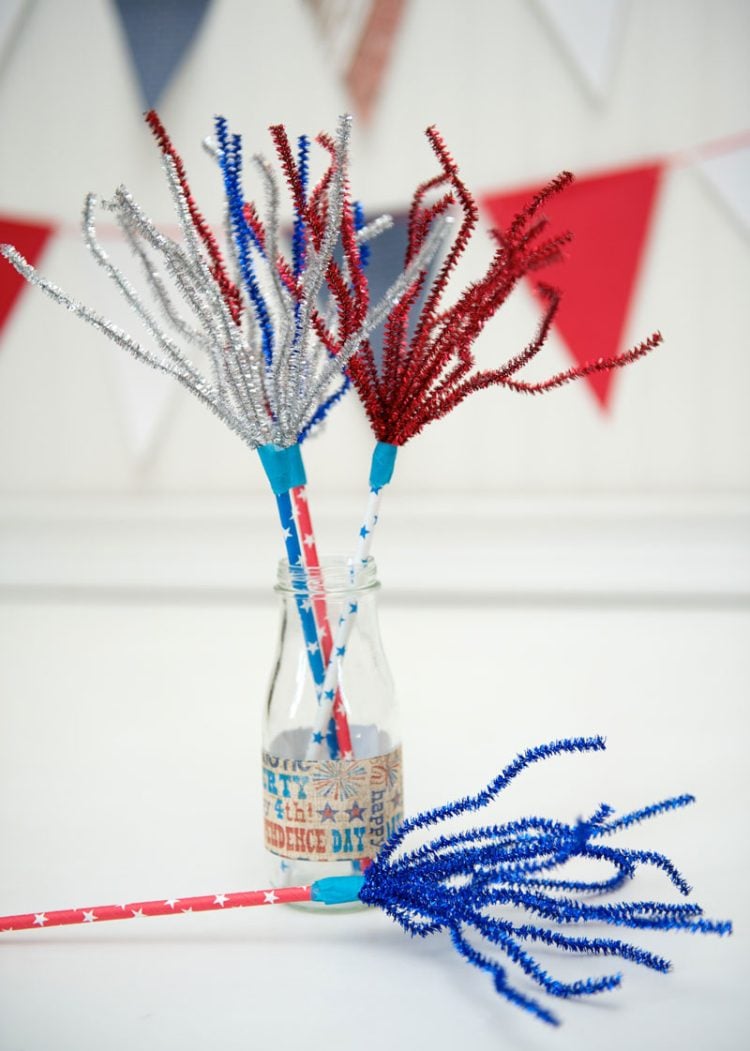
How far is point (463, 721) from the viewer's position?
0.94 metres

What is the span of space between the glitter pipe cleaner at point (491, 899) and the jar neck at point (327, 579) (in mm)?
120

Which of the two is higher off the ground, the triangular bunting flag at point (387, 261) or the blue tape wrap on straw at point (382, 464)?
the triangular bunting flag at point (387, 261)

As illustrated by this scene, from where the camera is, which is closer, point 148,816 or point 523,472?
point 148,816

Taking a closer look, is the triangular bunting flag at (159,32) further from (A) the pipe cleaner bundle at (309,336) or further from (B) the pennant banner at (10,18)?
(A) the pipe cleaner bundle at (309,336)

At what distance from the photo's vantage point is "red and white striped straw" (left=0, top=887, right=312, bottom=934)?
0.55 metres

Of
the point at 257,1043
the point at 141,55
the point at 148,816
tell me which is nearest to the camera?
the point at 257,1043

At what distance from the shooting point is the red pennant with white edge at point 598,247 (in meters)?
1.40

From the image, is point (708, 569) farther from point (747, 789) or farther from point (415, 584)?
point (747, 789)

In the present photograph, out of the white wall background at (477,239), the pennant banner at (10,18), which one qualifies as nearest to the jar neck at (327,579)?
the white wall background at (477,239)

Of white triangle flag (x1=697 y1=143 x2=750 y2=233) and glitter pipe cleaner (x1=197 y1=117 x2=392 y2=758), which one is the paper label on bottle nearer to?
glitter pipe cleaner (x1=197 y1=117 x2=392 y2=758)

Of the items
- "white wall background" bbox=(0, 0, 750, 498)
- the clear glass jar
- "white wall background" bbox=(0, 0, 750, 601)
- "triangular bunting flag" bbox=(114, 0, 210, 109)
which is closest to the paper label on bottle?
the clear glass jar

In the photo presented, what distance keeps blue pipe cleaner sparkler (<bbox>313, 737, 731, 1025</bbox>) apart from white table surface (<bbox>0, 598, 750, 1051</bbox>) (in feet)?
0.05

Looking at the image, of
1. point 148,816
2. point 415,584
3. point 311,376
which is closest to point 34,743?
point 148,816

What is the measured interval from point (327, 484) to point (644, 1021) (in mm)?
1071
